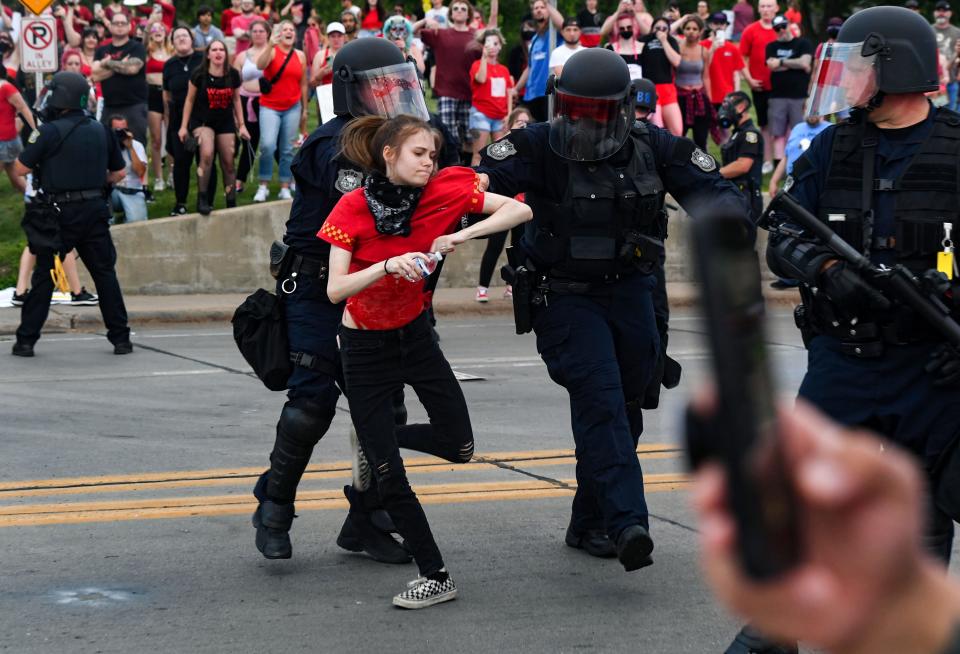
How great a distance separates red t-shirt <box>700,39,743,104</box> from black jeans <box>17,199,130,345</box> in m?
7.99

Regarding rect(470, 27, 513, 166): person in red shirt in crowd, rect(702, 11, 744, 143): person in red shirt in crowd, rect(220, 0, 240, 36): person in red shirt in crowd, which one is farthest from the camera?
rect(220, 0, 240, 36): person in red shirt in crowd

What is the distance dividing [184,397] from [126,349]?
7.75ft

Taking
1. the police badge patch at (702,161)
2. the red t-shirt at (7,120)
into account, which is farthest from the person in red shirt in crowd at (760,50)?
the police badge patch at (702,161)

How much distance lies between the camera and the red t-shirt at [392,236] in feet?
16.3

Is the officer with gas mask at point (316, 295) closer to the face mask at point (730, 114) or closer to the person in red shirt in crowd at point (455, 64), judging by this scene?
the face mask at point (730, 114)

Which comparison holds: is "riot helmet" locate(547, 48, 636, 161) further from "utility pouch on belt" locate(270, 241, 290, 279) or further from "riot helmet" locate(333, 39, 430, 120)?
"utility pouch on belt" locate(270, 241, 290, 279)

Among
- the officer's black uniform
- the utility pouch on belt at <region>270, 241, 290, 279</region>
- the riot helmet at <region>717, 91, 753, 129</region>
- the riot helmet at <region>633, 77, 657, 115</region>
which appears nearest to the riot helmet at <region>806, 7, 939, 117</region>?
the utility pouch on belt at <region>270, 241, 290, 279</region>

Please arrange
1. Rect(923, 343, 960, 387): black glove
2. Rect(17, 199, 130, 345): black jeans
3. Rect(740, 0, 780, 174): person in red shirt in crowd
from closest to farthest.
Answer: Rect(923, 343, 960, 387): black glove < Rect(17, 199, 130, 345): black jeans < Rect(740, 0, 780, 174): person in red shirt in crowd

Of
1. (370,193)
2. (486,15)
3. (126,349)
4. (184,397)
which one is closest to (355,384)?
(370,193)

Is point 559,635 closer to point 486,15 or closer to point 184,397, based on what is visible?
point 184,397

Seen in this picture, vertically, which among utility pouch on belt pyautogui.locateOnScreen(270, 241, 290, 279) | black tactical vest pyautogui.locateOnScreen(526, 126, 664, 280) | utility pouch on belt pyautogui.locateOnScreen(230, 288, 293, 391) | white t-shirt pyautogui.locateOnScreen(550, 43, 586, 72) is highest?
black tactical vest pyautogui.locateOnScreen(526, 126, 664, 280)

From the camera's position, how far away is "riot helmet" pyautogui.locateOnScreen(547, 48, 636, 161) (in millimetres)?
5324

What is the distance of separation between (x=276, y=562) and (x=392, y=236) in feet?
4.94

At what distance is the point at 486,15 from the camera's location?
25.8m
